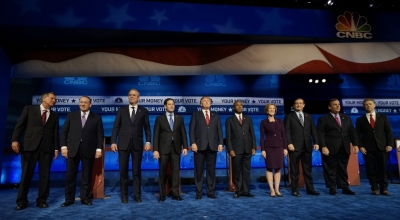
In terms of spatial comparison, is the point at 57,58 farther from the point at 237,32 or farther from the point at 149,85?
the point at 237,32

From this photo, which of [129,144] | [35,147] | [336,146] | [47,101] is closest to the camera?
[35,147]

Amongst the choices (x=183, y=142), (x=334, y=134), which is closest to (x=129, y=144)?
(x=183, y=142)

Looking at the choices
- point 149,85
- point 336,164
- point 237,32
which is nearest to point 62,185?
point 149,85

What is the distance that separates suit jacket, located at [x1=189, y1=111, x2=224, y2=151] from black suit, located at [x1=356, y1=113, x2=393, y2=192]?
7.65 feet

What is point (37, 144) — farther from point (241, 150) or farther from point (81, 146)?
point (241, 150)

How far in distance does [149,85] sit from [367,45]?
18.4 feet

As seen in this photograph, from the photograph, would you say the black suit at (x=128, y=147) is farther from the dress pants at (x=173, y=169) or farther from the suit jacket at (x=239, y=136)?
the suit jacket at (x=239, y=136)

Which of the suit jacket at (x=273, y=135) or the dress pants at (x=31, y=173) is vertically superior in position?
the suit jacket at (x=273, y=135)

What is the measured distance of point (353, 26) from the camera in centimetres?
677

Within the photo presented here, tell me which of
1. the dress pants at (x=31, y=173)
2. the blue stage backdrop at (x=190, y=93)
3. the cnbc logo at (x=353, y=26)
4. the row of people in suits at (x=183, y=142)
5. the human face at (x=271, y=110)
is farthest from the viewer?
the blue stage backdrop at (x=190, y=93)

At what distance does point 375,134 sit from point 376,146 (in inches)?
7.4

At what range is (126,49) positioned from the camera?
23.4 ft

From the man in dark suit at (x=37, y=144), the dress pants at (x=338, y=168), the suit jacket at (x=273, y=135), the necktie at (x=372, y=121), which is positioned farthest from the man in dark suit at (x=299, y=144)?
the man in dark suit at (x=37, y=144)

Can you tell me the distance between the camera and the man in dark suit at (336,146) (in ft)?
14.8
